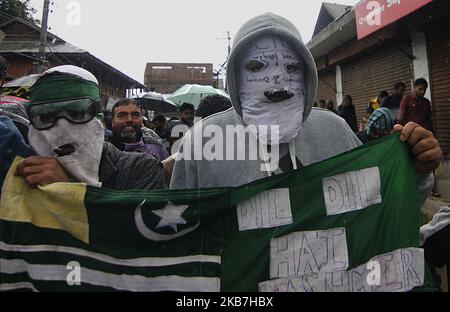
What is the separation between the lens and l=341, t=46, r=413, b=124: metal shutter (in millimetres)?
9117

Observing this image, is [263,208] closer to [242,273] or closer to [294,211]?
[294,211]

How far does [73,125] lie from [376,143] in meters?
1.37

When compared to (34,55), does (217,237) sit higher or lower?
lower

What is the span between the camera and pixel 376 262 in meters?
1.63

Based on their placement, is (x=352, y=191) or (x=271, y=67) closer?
(x=352, y=191)

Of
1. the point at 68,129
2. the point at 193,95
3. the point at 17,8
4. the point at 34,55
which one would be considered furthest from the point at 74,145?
the point at 17,8

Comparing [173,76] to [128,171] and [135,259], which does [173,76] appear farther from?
[135,259]

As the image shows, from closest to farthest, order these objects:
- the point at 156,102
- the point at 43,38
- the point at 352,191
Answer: the point at 352,191 < the point at 156,102 < the point at 43,38

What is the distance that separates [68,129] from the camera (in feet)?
5.88

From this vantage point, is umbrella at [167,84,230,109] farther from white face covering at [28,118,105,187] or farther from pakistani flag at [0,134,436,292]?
pakistani flag at [0,134,436,292]

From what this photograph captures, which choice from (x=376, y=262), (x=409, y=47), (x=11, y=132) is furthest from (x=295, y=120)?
(x=409, y=47)

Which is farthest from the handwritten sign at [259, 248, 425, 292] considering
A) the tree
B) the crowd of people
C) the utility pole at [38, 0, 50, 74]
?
the tree

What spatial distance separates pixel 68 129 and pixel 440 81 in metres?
7.85

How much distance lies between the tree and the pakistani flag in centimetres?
2516
